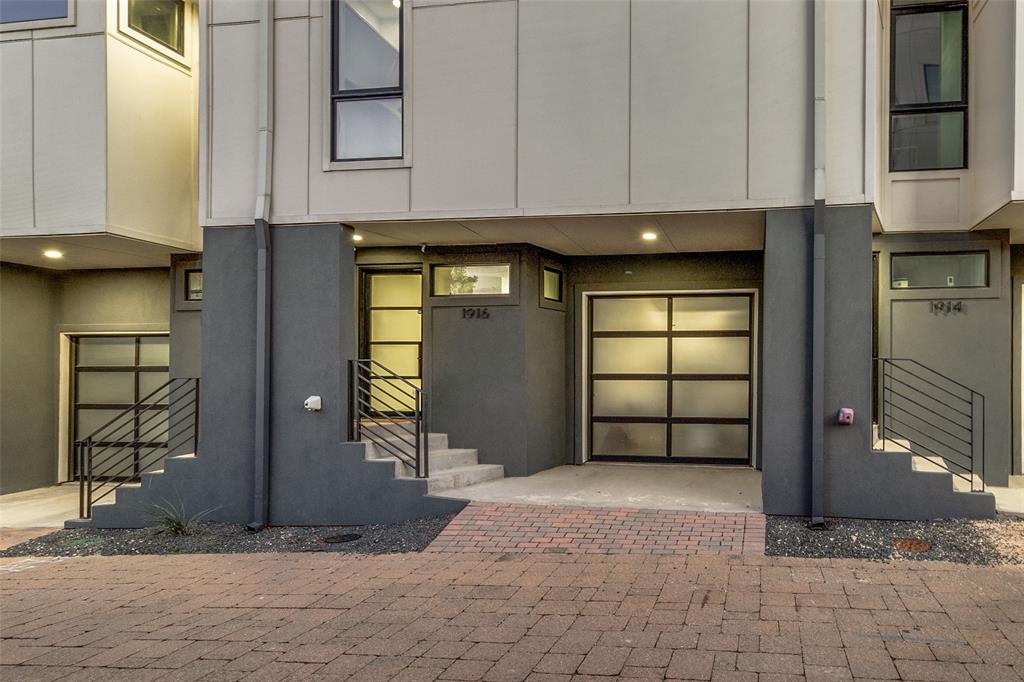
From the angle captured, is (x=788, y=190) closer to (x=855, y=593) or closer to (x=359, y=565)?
(x=855, y=593)

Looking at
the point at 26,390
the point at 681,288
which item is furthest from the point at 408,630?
the point at 26,390

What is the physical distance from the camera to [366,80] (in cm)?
995

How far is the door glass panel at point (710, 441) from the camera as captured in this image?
1209cm

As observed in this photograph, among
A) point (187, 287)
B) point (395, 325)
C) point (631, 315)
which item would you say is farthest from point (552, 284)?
point (187, 287)

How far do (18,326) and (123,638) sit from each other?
911 cm

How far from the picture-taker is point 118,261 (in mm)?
13000

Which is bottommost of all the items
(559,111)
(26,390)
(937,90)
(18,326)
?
(26,390)

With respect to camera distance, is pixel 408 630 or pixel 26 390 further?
pixel 26 390

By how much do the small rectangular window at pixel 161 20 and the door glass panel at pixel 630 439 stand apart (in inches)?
313

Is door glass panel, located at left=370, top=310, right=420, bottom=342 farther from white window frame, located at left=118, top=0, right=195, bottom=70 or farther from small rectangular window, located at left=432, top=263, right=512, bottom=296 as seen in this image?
white window frame, located at left=118, top=0, right=195, bottom=70

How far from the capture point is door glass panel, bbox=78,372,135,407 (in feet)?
45.4

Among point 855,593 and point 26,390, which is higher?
point 26,390

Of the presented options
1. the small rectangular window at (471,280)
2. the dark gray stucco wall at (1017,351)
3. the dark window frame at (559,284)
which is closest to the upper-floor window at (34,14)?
the small rectangular window at (471,280)

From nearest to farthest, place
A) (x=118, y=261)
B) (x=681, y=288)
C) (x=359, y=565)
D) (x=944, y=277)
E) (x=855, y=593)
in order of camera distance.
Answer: (x=855, y=593) → (x=359, y=565) → (x=944, y=277) → (x=681, y=288) → (x=118, y=261)
